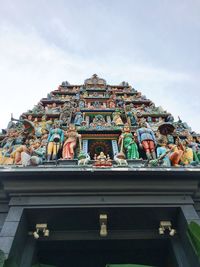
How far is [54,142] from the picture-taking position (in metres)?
11.0

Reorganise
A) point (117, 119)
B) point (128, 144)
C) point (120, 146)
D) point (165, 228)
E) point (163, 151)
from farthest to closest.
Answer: point (117, 119) → point (120, 146) → point (128, 144) → point (163, 151) → point (165, 228)

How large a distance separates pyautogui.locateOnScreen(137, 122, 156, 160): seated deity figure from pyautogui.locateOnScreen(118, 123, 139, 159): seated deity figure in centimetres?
29

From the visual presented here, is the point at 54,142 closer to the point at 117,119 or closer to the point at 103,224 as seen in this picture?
the point at 117,119

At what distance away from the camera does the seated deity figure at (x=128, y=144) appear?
34.8ft

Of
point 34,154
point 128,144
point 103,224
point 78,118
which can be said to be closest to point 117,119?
point 78,118

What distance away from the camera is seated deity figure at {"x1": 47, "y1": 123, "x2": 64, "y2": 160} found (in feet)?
34.5

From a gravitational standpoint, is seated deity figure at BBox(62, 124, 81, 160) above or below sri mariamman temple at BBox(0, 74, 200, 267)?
above

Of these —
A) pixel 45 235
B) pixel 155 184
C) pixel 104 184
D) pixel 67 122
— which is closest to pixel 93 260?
pixel 45 235

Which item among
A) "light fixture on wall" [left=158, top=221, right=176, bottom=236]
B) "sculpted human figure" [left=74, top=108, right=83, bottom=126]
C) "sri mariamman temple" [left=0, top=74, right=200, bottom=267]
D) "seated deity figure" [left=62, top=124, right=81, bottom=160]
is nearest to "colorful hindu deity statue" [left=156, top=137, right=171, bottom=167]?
"sri mariamman temple" [left=0, top=74, right=200, bottom=267]

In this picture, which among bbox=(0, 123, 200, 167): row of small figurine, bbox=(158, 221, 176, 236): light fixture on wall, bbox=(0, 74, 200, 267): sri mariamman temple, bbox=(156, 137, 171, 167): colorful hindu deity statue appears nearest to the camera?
bbox=(0, 74, 200, 267): sri mariamman temple

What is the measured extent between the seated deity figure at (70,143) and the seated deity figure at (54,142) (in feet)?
0.76

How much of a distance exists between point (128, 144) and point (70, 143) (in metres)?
2.17

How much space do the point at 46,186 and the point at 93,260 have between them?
2.34m

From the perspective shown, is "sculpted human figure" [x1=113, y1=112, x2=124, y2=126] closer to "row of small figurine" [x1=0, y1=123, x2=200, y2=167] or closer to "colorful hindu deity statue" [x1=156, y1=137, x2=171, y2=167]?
"row of small figurine" [x1=0, y1=123, x2=200, y2=167]
